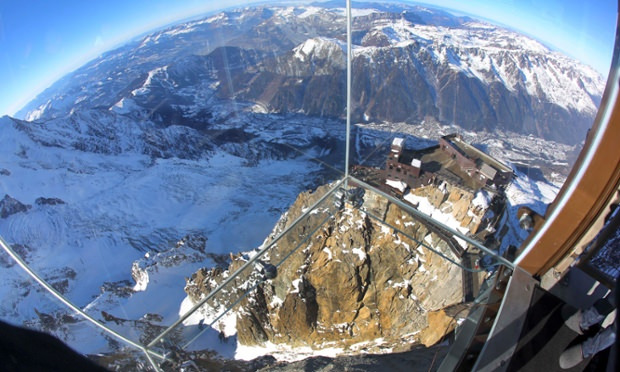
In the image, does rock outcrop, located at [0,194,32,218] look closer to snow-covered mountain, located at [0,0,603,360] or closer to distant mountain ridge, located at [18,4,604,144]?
snow-covered mountain, located at [0,0,603,360]

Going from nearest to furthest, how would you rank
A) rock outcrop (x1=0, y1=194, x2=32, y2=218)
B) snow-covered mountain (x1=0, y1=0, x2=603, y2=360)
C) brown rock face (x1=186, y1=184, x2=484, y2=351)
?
rock outcrop (x1=0, y1=194, x2=32, y2=218), snow-covered mountain (x1=0, y1=0, x2=603, y2=360), brown rock face (x1=186, y1=184, x2=484, y2=351)

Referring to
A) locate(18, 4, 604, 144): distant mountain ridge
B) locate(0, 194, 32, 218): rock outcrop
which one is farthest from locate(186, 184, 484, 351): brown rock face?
locate(0, 194, 32, 218): rock outcrop

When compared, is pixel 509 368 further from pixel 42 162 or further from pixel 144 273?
pixel 42 162

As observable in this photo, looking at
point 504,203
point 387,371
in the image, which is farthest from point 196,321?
point 387,371

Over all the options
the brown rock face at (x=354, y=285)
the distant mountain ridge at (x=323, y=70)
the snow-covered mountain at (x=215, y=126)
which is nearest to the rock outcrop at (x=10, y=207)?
the snow-covered mountain at (x=215, y=126)

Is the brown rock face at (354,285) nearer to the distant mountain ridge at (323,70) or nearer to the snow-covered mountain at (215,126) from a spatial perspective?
the snow-covered mountain at (215,126)
